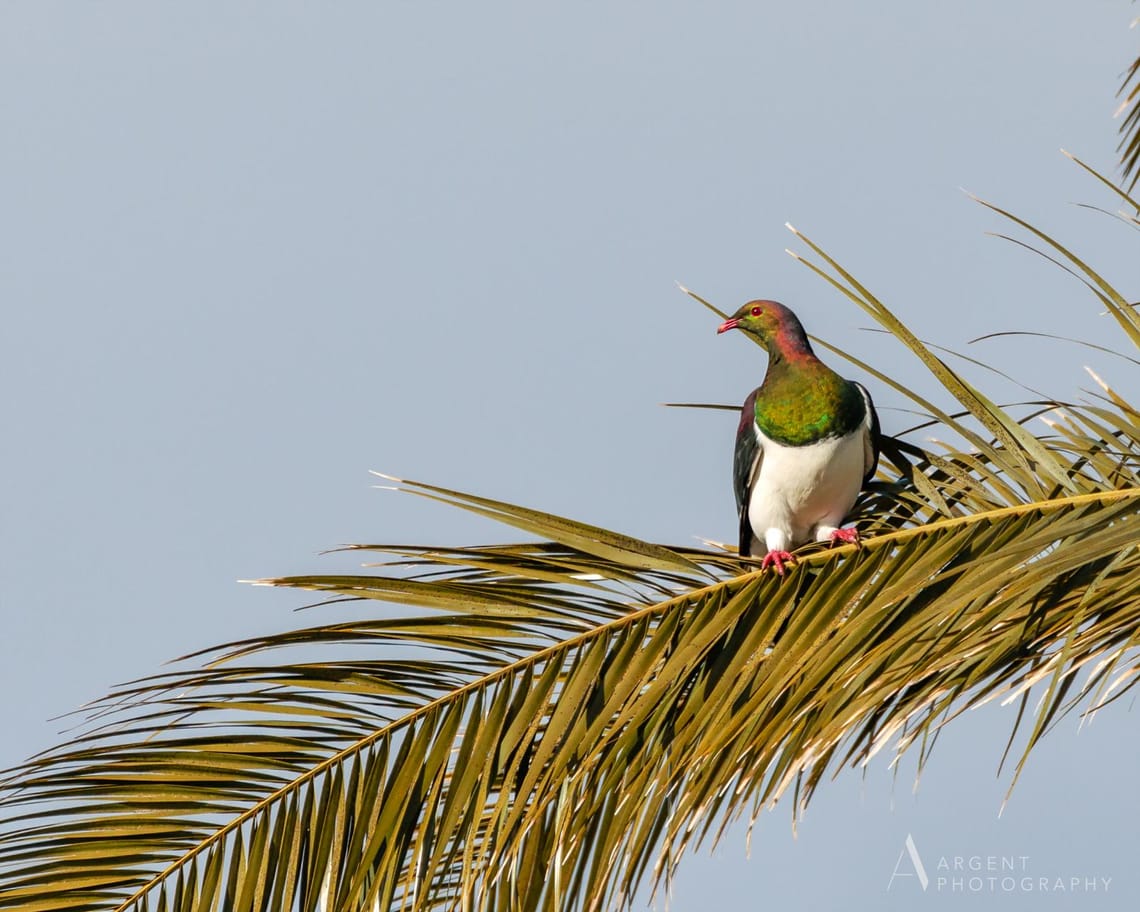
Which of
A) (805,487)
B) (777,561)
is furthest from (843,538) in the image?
(805,487)

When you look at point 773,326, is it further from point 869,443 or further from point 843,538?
point 843,538

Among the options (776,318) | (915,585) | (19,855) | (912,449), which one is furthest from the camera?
(776,318)

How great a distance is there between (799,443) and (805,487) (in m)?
0.15

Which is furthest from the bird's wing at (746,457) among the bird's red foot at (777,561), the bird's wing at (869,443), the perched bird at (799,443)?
the bird's red foot at (777,561)

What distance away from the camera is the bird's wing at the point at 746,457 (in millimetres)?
5164

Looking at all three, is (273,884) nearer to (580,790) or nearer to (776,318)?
(580,790)

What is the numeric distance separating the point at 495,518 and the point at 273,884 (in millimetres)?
965

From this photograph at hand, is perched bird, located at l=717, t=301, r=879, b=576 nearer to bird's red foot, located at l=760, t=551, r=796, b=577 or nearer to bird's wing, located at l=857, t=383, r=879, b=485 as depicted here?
bird's wing, located at l=857, t=383, r=879, b=485

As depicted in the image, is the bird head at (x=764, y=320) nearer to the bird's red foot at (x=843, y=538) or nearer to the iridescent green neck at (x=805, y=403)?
the iridescent green neck at (x=805, y=403)

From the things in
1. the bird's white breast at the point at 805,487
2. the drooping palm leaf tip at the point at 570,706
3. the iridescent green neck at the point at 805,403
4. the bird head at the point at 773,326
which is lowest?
the drooping palm leaf tip at the point at 570,706

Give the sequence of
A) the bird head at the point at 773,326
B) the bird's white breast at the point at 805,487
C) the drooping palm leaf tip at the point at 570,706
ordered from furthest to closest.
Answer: the bird head at the point at 773,326, the bird's white breast at the point at 805,487, the drooping palm leaf tip at the point at 570,706

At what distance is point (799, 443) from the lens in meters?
4.92

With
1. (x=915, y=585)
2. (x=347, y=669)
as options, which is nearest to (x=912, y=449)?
(x=915, y=585)

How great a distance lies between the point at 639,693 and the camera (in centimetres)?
365
